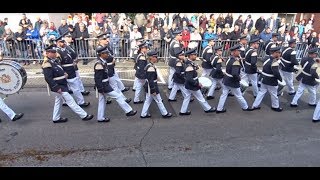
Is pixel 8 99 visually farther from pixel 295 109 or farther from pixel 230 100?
pixel 295 109

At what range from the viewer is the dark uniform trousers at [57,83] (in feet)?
22.4

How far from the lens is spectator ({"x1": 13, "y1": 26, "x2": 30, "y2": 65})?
11.2 m

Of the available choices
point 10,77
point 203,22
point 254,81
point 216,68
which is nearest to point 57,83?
point 10,77

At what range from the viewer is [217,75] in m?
8.35

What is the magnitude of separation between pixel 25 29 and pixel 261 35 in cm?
911

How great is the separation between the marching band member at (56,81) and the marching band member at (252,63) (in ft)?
15.1

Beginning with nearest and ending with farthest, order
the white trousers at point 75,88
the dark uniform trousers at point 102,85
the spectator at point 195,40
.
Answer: the dark uniform trousers at point 102,85, the white trousers at point 75,88, the spectator at point 195,40

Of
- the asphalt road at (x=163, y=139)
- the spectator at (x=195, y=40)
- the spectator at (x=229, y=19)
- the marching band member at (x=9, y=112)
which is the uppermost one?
the spectator at (x=229, y=19)

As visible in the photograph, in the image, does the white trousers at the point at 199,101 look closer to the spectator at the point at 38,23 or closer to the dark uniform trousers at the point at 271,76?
the dark uniform trousers at the point at 271,76

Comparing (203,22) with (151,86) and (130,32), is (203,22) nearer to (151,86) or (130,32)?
(130,32)

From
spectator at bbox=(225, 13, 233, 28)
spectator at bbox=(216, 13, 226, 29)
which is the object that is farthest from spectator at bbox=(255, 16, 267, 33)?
spectator at bbox=(216, 13, 226, 29)

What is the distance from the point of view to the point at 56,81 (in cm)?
703

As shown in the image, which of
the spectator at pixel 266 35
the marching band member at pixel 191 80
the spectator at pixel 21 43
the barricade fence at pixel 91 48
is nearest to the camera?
the marching band member at pixel 191 80

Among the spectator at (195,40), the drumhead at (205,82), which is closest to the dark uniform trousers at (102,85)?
the drumhead at (205,82)
